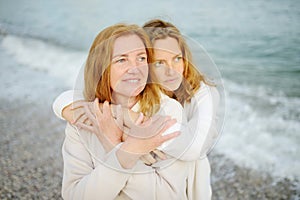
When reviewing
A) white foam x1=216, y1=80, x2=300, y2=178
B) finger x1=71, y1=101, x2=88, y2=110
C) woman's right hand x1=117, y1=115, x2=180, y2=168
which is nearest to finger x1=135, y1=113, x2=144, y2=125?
woman's right hand x1=117, y1=115, x2=180, y2=168

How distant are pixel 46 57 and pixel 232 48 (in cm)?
352

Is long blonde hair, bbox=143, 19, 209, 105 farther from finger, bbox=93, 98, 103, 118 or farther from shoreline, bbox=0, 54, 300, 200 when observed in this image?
shoreline, bbox=0, 54, 300, 200

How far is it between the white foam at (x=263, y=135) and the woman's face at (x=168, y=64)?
2.35 metres

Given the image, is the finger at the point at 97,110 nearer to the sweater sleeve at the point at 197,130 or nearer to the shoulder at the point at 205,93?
the sweater sleeve at the point at 197,130

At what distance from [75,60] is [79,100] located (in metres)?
5.89

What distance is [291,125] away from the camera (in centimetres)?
421

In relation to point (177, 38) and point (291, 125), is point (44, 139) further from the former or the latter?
point (177, 38)

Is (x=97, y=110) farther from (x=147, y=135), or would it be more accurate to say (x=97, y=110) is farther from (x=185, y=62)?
(x=185, y=62)

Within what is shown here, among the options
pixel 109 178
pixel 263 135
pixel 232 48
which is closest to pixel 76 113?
pixel 109 178

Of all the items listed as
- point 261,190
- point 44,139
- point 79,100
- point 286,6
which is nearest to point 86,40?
point 286,6

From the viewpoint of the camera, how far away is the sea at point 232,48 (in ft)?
12.4

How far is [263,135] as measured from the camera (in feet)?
12.9

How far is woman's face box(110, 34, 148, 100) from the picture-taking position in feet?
3.38

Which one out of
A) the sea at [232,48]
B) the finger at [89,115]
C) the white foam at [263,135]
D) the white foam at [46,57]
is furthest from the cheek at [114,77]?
the white foam at [46,57]
